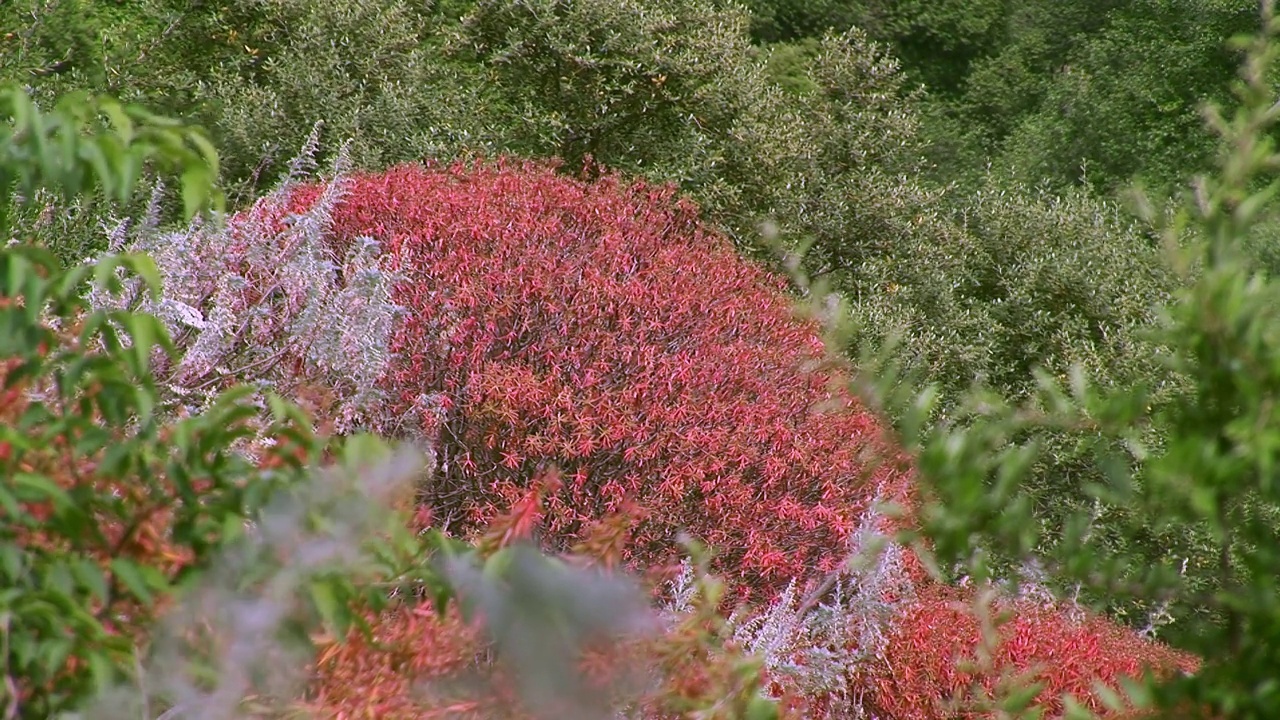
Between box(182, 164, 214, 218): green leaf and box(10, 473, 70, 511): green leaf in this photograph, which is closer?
box(10, 473, 70, 511): green leaf

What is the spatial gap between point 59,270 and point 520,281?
5.22 m

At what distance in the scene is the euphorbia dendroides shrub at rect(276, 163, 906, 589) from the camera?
6.26 m

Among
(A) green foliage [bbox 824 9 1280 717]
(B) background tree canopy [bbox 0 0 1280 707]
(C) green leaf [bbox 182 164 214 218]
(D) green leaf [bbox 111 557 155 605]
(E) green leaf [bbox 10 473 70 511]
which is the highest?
(A) green foliage [bbox 824 9 1280 717]

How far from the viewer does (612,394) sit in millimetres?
6426

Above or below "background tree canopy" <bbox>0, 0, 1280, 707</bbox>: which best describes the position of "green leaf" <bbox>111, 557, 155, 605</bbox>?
above

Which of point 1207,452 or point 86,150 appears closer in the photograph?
point 1207,452

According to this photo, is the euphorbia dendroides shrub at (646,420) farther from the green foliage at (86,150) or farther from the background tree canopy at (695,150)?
the green foliage at (86,150)

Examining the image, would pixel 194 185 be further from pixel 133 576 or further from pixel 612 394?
pixel 612 394

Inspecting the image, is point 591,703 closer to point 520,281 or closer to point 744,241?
point 520,281

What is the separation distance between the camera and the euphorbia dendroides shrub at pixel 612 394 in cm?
626

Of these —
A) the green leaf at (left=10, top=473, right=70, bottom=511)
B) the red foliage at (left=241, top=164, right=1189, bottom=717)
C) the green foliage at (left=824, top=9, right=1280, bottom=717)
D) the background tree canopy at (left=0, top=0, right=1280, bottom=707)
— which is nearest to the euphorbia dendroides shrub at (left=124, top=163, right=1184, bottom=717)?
the red foliage at (left=241, top=164, right=1189, bottom=717)

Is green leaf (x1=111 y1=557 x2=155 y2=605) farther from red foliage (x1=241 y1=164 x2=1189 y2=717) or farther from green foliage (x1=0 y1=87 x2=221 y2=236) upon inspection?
red foliage (x1=241 y1=164 x2=1189 y2=717)

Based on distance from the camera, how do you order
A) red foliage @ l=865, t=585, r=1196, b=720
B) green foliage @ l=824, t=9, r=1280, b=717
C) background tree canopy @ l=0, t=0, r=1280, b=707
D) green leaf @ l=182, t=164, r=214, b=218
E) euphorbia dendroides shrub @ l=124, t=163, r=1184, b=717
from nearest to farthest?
green foliage @ l=824, t=9, r=1280, b=717
green leaf @ l=182, t=164, r=214, b=218
red foliage @ l=865, t=585, r=1196, b=720
euphorbia dendroides shrub @ l=124, t=163, r=1184, b=717
background tree canopy @ l=0, t=0, r=1280, b=707

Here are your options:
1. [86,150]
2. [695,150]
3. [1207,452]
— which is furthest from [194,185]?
[695,150]
